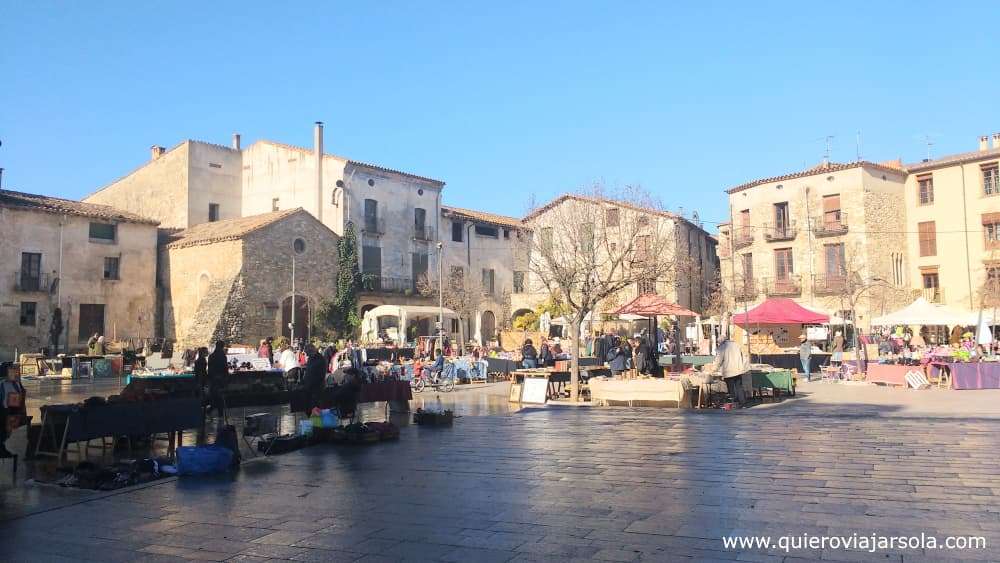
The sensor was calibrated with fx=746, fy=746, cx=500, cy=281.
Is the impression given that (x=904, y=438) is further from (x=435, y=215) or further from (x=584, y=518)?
(x=435, y=215)

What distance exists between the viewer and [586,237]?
26.2 meters

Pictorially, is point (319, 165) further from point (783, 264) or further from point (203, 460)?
point (203, 460)

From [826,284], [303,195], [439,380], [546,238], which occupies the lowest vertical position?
[439,380]

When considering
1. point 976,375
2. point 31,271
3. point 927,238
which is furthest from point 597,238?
point 31,271

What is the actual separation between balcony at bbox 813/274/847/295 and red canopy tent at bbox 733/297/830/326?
17.0 metres

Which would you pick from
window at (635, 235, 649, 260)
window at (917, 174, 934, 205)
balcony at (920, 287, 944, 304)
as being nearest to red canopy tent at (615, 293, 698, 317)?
window at (635, 235, 649, 260)

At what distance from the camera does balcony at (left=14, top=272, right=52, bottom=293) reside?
3070cm

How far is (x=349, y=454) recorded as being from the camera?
31.6ft

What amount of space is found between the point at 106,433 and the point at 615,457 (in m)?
6.08

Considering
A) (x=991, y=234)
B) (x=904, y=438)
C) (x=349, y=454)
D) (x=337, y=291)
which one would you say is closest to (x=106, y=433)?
(x=349, y=454)

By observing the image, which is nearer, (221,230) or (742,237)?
(221,230)

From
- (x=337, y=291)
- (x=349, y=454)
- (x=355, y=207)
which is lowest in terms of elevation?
(x=349, y=454)

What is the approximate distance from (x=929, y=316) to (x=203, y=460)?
64.1 feet

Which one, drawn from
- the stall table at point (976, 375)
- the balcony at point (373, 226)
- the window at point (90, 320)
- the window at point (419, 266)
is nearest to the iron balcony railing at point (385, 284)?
the window at point (419, 266)
